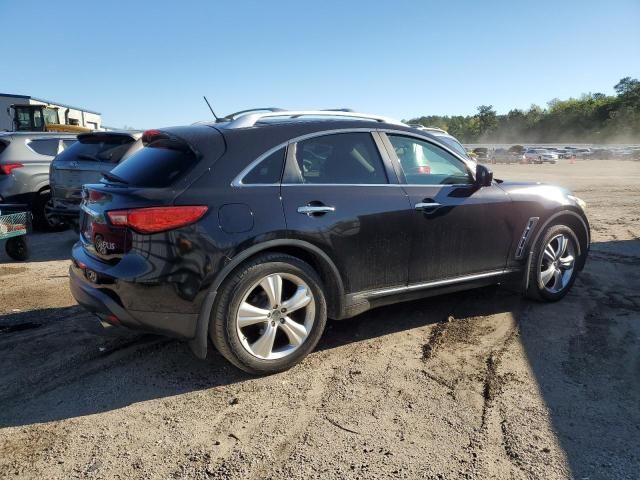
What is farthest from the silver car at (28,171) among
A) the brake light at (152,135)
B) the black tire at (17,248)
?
the brake light at (152,135)

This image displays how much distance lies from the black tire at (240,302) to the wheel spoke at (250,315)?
40mm

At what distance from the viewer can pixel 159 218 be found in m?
3.02

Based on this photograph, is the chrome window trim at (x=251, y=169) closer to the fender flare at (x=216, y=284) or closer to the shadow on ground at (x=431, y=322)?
the fender flare at (x=216, y=284)

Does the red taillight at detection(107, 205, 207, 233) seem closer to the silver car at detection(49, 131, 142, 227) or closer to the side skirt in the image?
the side skirt

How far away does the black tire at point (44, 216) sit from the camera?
8.73m

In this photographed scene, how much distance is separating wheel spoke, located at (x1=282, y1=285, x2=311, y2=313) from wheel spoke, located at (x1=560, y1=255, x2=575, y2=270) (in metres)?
2.85

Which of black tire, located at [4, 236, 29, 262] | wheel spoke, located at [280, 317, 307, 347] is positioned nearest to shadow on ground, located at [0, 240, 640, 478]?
wheel spoke, located at [280, 317, 307, 347]

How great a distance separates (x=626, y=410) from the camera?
2.96m

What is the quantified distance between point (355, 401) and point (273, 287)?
0.89 m

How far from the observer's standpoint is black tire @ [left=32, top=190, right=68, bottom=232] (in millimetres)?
8727

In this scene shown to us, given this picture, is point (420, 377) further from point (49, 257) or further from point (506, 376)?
point (49, 257)

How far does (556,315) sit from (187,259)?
133 inches

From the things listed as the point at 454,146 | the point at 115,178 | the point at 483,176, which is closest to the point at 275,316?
the point at 115,178

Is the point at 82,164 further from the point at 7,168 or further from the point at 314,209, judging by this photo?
the point at 314,209
